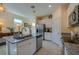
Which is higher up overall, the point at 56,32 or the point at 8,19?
the point at 8,19

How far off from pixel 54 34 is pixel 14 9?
43.4 inches

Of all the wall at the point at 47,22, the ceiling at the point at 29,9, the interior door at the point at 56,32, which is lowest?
the interior door at the point at 56,32

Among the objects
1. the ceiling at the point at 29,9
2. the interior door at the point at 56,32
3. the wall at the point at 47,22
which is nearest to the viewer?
the ceiling at the point at 29,9

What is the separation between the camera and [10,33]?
211 cm

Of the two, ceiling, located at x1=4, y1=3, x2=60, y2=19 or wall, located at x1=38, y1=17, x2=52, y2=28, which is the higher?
ceiling, located at x1=4, y1=3, x2=60, y2=19

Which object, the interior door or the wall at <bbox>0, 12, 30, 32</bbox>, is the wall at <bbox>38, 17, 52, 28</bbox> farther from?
the wall at <bbox>0, 12, 30, 32</bbox>

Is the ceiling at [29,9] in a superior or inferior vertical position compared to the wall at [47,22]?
superior

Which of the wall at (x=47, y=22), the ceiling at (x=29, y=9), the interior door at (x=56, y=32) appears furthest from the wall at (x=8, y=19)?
the interior door at (x=56, y=32)

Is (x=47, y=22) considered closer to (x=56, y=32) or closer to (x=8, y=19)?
(x=56, y=32)

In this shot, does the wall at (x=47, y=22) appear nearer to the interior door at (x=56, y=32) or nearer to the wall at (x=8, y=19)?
the interior door at (x=56, y=32)

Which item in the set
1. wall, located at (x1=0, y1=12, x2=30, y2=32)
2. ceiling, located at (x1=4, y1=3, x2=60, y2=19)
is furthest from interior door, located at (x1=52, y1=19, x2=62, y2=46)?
wall, located at (x1=0, y1=12, x2=30, y2=32)

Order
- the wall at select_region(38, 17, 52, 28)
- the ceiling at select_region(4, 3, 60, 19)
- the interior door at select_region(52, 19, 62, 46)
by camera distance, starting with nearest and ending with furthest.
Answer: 1. the ceiling at select_region(4, 3, 60, 19)
2. the wall at select_region(38, 17, 52, 28)
3. the interior door at select_region(52, 19, 62, 46)

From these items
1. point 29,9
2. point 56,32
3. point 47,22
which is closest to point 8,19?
point 29,9

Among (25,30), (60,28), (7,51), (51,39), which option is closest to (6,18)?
(25,30)
